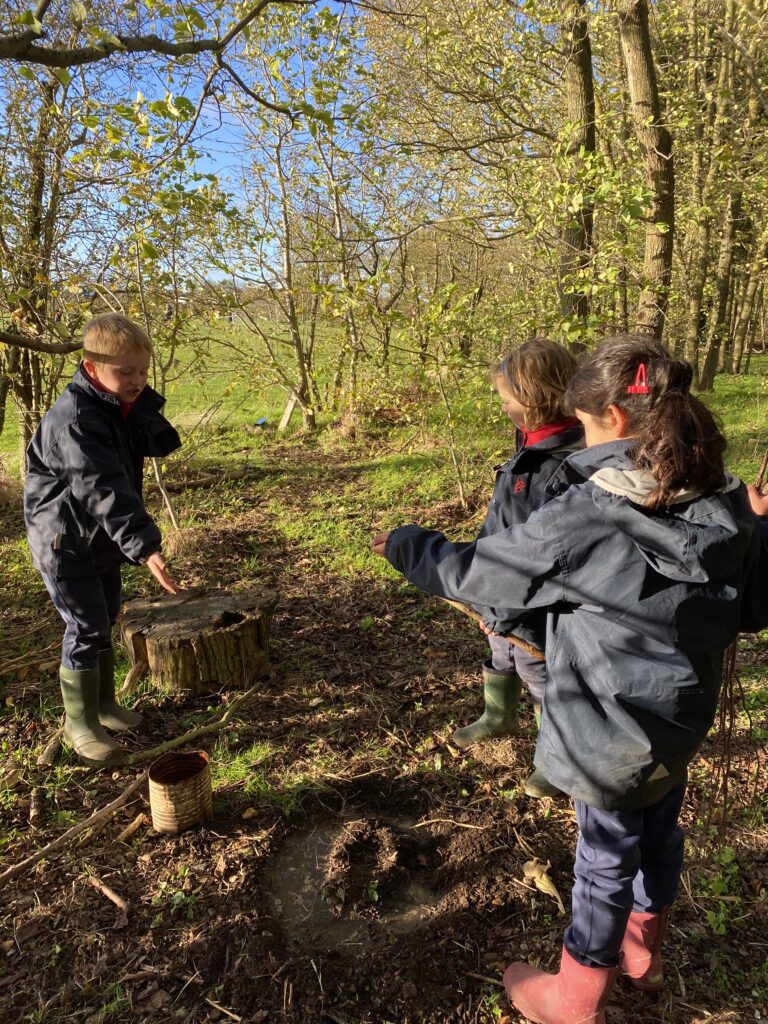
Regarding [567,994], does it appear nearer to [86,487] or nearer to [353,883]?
[353,883]

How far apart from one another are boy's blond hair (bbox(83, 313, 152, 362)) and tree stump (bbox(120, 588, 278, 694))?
5.46 ft

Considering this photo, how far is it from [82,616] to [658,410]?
278 cm

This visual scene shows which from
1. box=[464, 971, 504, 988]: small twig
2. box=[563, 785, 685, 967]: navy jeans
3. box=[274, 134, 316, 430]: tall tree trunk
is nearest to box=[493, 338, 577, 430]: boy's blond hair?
box=[563, 785, 685, 967]: navy jeans

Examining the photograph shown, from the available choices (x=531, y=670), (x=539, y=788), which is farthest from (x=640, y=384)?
(x=539, y=788)

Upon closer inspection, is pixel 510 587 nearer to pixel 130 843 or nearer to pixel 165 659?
pixel 130 843

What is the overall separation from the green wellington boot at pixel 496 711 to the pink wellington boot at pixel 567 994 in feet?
4.49

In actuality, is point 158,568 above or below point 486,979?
above

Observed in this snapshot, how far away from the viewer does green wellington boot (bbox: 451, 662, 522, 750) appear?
3.30 meters

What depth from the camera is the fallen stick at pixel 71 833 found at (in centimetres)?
258

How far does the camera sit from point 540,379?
2.57 metres

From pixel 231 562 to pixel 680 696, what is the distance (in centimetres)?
485

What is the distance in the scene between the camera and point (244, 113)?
9.44 m

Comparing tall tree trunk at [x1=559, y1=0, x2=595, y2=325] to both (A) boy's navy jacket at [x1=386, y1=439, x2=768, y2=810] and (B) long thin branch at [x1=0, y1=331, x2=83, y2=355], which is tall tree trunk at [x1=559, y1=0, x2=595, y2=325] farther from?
(A) boy's navy jacket at [x1=386, y1=439, x2=768, y2=810]

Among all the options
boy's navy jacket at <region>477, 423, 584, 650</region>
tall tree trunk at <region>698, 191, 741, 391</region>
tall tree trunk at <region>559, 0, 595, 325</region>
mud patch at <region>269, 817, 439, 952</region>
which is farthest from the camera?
tall tree trunk at <region>698, 191, 741, 391</region>
